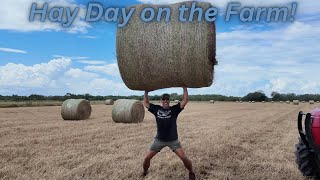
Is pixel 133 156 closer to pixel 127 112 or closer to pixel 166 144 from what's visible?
pixel 166 144

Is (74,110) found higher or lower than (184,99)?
lower

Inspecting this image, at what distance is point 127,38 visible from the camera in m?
8.23

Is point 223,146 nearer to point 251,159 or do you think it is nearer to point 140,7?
point 251,159

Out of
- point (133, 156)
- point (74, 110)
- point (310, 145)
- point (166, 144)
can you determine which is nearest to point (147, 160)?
point (166, 144)

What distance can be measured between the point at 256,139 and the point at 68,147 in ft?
18.6

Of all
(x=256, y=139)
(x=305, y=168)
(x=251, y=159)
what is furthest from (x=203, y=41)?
(x=256, y=139)

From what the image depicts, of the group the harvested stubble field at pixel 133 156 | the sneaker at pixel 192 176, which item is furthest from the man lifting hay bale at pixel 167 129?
the harvested stubble field at pixel 133 156

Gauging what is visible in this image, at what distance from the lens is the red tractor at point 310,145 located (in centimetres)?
681

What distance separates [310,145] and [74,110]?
56.4 ft

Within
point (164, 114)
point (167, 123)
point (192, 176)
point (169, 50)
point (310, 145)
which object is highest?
point (169, 50)

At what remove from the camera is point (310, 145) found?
688 cm

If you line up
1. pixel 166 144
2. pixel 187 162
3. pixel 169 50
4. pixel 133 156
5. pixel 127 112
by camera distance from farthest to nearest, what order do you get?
pixel 127 112 < pixel 133 156 < pixel 166 144 < pixel 187 162 < pixel 169 50

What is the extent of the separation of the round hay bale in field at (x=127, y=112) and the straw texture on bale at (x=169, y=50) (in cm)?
1196

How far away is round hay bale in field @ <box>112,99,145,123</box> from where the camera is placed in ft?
66.4
